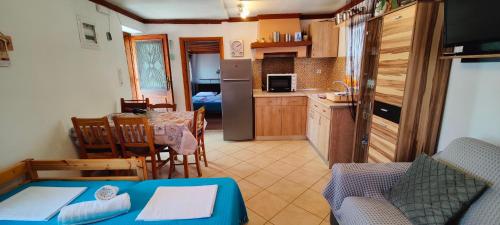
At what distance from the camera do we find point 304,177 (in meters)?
2.74

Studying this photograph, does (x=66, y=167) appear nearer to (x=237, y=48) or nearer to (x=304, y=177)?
(x=304, y=177)

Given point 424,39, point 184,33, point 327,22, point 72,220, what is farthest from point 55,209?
point 327,22

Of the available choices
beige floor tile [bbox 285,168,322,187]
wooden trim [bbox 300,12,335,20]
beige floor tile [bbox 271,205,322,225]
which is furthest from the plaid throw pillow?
wooden trim [bbox 300,12,335,20]

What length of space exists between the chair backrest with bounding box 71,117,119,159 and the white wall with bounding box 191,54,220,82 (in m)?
5.34

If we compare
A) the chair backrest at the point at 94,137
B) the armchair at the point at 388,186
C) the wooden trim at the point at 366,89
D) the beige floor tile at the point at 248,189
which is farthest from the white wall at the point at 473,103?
the chair backrest at the point at 94,137

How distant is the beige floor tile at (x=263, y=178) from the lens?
8.59 ft

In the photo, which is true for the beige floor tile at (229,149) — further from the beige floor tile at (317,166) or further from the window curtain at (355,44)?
the window curtain at (355,44)

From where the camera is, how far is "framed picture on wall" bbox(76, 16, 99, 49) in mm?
2581

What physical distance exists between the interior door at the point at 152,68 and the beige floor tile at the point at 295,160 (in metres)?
2.62

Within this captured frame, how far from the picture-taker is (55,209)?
1.29m

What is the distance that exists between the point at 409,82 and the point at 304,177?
5.19 feet

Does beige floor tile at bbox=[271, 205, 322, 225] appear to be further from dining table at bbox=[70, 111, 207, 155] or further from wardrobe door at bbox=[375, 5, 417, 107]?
wardrobe door at bbox=[375, 5, 417, 107]

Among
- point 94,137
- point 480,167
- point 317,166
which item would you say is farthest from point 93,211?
point 317,166

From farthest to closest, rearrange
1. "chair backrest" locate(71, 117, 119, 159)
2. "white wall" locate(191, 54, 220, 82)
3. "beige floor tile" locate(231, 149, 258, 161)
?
"white wall" locate(191, 54, 220, 82)
"beige floor tile" locate(231, 149, 258, 161)
"chair backrest" locate(71, 117, 119, 159)
